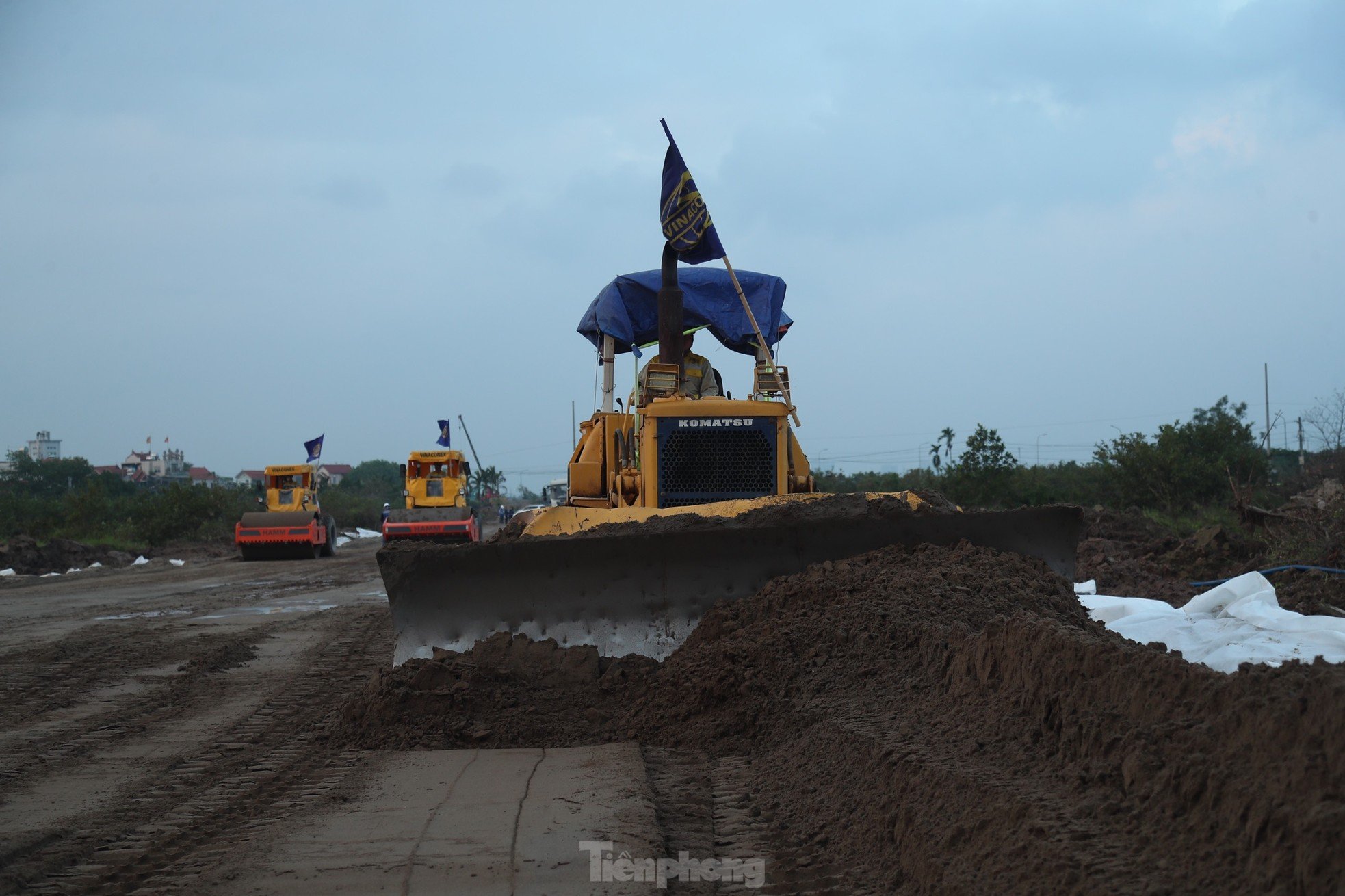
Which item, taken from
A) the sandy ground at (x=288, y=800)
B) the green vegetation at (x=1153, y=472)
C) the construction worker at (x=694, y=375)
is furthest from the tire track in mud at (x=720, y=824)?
the green vegetation at (x=1153, y=472)

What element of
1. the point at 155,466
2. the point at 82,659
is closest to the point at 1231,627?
the point at 82,659

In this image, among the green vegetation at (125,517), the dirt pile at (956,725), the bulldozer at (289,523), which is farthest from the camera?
the green vegetation at (125,517)

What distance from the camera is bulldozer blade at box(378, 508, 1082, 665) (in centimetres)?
586

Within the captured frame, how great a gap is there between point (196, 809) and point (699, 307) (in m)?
5.01

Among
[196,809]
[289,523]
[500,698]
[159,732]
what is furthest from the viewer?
[289,523]

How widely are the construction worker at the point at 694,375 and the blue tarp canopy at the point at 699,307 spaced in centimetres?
20

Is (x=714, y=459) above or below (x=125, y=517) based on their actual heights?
above

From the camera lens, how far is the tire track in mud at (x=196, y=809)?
11.0 ft

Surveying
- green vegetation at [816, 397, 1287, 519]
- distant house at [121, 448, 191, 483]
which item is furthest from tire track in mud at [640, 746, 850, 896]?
distant house at [121, 448, 191, 483]

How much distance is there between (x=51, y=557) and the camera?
963 inches

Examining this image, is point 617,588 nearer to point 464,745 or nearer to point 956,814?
point 464,745

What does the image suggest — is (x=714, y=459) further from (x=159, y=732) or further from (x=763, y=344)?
(x=159, y=732)

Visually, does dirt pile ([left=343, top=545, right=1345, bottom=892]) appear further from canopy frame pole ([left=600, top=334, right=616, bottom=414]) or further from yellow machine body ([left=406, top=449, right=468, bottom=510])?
yellow machine body ([left=406, top=449, right=468, bottom=510])

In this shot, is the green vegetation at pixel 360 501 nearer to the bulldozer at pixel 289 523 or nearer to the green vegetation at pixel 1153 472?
the bulldozer at pixel 289 523
